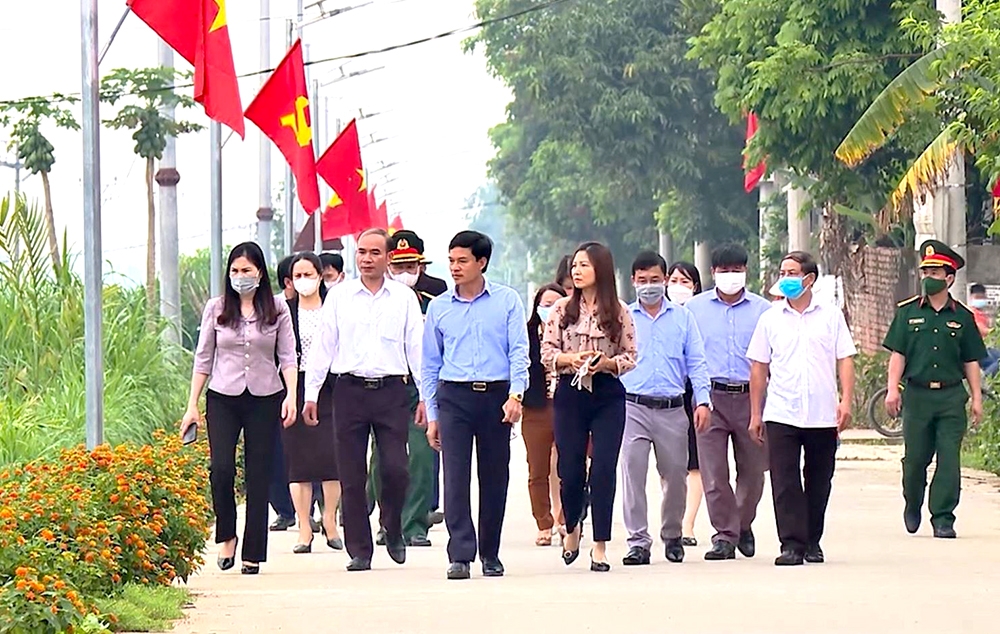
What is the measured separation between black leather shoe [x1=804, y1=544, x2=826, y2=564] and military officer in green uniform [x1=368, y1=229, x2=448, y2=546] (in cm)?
274

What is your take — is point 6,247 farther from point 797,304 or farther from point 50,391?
point 797,304

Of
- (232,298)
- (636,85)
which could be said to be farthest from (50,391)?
(636,85)

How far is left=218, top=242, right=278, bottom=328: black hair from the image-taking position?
487 inches

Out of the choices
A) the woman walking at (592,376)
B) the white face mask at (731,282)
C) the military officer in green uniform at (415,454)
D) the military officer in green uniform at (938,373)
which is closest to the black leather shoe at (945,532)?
the military officer in green uniform at (938,373)

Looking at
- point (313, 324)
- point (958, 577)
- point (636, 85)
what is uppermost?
point (636, 85)

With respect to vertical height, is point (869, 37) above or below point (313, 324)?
above

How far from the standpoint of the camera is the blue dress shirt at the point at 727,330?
13.8 m

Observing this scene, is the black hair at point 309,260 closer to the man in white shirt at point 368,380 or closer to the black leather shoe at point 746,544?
the man in white shirt at point 368,380

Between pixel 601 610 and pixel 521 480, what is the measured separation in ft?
38.5

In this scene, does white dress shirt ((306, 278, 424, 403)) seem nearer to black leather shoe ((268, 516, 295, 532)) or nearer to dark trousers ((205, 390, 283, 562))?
dark trousers ((205, 390, 283, 562))

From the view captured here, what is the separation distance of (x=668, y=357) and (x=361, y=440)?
186 centimetres

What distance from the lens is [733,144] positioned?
5384 centimetres

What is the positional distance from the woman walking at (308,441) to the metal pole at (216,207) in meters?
9.76

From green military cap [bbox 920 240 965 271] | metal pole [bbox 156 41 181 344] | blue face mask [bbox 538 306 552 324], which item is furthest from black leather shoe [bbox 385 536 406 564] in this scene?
metal pole [bbox 156 41 181 344]
